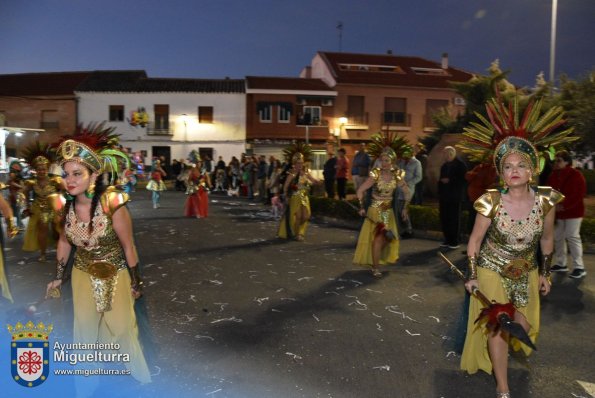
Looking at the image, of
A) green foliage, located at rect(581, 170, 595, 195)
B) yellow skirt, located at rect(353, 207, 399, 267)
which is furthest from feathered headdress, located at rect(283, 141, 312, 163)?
green foliage, located at rect(581, 170, 595, 195)

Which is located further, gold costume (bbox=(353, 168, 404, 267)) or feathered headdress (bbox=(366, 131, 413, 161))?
feathered headdress (bbox=(366, 131, 413, 161))

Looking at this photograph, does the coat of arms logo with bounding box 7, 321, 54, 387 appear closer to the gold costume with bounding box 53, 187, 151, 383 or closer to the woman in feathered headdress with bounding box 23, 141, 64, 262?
the gold costume with bounding box 53, 187, 151, 383

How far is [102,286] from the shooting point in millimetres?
3922

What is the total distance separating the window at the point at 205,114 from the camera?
39812mm

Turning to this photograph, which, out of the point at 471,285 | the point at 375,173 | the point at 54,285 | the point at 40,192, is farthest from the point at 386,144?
the point at 40,192

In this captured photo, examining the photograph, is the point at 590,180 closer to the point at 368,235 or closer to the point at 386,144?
the point at 386,144

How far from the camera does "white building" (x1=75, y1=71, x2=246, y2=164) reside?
1551 inches

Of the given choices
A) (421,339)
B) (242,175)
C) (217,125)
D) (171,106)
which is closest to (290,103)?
(217,125)

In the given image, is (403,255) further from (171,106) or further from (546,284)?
(171,106)

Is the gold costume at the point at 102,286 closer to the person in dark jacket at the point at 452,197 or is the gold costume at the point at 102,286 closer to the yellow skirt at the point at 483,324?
the yellow skirt at the point at 483,324

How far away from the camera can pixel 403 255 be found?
10.2 metres

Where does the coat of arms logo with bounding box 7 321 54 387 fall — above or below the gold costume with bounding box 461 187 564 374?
below

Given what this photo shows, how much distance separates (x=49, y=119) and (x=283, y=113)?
17424mm

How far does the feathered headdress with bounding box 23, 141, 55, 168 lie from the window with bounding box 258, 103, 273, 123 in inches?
1180
